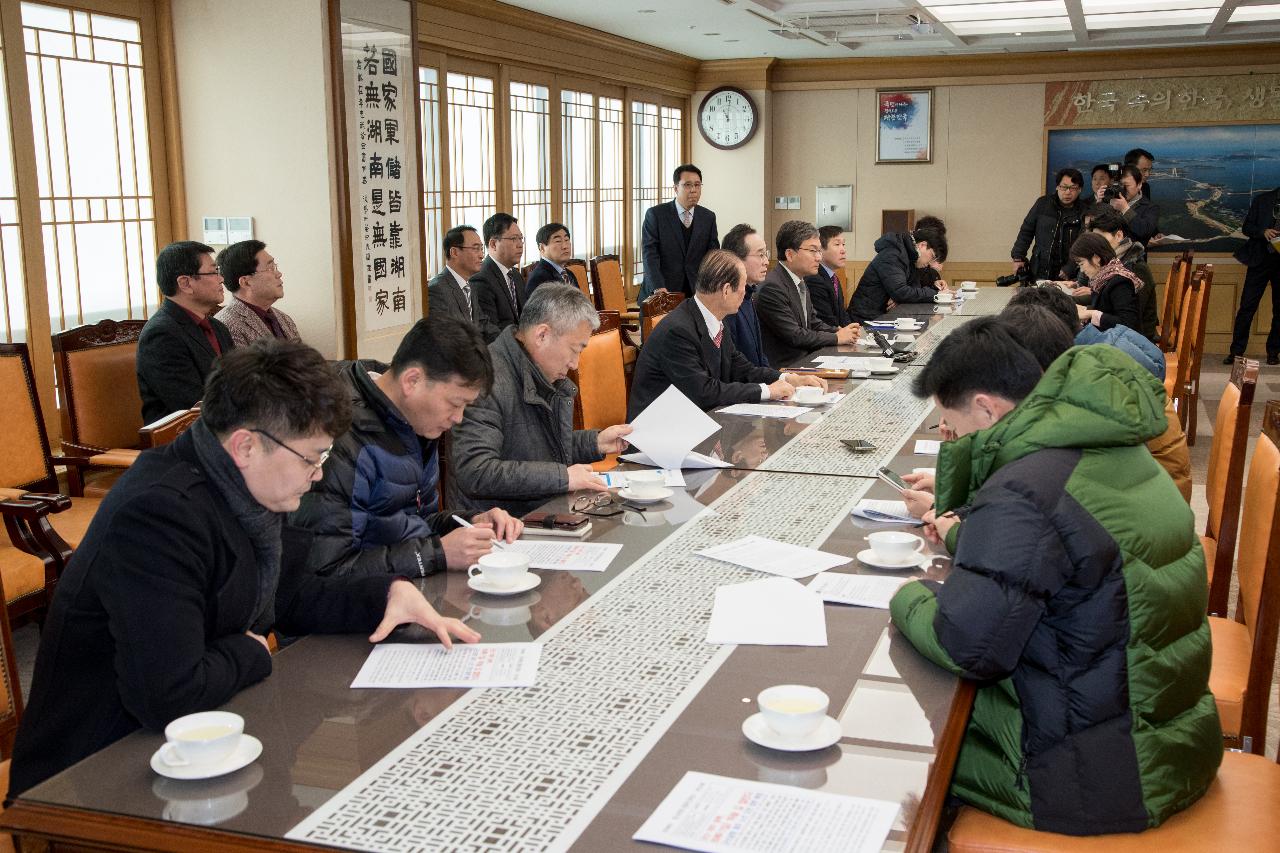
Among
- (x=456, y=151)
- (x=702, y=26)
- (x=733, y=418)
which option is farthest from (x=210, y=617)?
(x=702, y=26)

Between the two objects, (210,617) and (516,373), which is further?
(516,373)

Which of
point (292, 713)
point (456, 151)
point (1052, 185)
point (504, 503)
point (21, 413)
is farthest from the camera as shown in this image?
point (1052, 185)

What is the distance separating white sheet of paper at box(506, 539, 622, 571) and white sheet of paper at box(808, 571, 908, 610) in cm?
42

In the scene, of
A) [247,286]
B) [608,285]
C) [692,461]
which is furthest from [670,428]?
[608,285]

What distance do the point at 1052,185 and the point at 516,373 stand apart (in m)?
9.08

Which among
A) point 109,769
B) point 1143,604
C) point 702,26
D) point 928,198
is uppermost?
point 702,26

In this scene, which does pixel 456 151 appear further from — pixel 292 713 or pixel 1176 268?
pixel 292 713

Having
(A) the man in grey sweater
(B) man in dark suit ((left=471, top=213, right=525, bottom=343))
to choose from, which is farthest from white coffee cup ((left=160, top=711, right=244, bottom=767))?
(B) man in dark suit ((left=471, top=213, right=525, bottom=343))

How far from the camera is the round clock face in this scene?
1125 cm

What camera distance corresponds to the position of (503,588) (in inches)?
85.5

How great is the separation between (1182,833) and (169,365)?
3.46 metres

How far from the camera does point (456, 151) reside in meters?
7.52

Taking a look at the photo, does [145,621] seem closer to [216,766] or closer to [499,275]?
[216,766]

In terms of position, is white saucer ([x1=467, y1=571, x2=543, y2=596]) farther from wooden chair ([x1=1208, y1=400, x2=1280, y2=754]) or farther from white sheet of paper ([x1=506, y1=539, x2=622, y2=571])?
wooden chair ([x1=1208, y1=400, x2=1280, y2=754])
